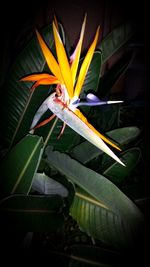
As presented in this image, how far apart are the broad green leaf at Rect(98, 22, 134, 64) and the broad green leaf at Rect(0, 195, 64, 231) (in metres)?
0.50

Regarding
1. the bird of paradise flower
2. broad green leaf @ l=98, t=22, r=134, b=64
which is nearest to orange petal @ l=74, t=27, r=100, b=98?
the bird of paradise flower

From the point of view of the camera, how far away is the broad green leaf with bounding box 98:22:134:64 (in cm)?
73

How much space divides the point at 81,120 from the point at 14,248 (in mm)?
399

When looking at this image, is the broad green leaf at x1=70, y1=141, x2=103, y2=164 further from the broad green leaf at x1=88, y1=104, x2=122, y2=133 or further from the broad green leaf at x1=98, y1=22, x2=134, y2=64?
the broad green leaf at x1=98, y1=22, x2=134, y2=64

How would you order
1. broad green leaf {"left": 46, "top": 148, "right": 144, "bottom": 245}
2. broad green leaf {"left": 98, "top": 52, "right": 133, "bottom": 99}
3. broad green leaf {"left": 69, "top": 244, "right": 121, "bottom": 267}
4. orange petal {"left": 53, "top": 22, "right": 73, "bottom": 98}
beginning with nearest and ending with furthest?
orange petal {"left": 53, "top": 22, "right": 73, "bottom": 98}
broad green leaf {"left": 46, "top": 148, "right": 144, "bottom": 245}
broad green leaf {"left": 69, "top": 244, "right": 121, "bottom": 267}
broad green leaf {"left": 98, "top": 52, "right": 133, "bottom": 99}

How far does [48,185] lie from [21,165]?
0.10 meters

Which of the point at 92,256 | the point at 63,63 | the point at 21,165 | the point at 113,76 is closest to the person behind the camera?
the point at 63,63

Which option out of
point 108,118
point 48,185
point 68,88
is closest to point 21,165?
point 48,185

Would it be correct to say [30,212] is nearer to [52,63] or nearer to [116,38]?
[52,63]

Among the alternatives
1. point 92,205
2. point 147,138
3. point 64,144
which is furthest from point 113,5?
point 92,205

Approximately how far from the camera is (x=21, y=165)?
51 cm

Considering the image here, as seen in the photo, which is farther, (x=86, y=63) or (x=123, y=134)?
(x=123, y=134)

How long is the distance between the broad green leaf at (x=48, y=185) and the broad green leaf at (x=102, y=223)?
81 millimetres

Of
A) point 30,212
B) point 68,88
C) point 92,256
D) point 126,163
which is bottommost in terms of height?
point 92,256
